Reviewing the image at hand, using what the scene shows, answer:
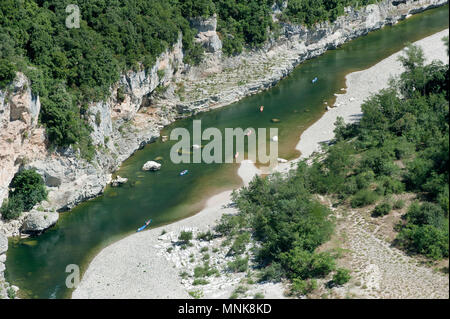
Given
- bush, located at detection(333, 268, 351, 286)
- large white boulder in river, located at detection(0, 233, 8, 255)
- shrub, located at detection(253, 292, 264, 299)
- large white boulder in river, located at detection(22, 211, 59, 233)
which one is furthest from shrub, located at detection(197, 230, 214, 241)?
large white boulder in river, located at detection(0, 233, 8, 255)

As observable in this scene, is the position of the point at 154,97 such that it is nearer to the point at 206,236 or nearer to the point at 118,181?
the point at 118,181

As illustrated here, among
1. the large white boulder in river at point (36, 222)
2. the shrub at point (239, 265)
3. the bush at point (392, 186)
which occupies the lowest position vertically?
the shrub at point (239, 265)

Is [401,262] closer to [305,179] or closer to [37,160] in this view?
[305,179]

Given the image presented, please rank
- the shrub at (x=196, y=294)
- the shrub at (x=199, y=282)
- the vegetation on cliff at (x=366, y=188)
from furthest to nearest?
the shrub at (x=199, y=282) < the shrub at (x=196, y=294) < the vegetation on cliff at (x=366, y=188)

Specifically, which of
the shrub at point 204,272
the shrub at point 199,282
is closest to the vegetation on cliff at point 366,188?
the shrub at point 204,272

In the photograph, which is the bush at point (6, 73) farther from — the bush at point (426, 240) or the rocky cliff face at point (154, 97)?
the bush at point (426, 240)

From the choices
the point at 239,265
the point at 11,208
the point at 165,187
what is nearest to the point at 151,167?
the point at 165,187
